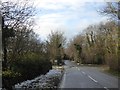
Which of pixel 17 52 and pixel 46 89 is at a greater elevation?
pixel 17 52

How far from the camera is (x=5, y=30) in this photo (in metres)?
16.3

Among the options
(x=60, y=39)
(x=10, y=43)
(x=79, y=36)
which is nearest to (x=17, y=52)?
(x=10, y=43)

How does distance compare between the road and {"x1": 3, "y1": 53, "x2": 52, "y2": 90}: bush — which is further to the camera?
the road

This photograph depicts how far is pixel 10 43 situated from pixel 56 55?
74219 mm

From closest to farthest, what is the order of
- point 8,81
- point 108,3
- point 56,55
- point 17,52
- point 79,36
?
point 8,81 → point 17,52 → point 108,3 → point 56,55 → point 79,36

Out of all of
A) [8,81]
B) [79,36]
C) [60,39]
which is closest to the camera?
[8,81]

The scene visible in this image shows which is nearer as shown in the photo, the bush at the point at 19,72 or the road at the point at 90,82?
the bush at the point at 19,72

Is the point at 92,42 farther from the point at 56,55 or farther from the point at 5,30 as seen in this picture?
the point at 5,30

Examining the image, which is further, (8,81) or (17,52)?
(17,52)

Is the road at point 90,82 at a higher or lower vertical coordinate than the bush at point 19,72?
lower

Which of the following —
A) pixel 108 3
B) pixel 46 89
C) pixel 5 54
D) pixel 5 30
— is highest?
pixel 108 3

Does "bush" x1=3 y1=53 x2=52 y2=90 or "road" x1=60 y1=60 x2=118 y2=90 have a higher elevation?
"bush" x1=3 y1=53 x2=52 y2=90

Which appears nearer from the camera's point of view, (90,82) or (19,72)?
(19,72)

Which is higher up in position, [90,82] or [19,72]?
[19,72]
